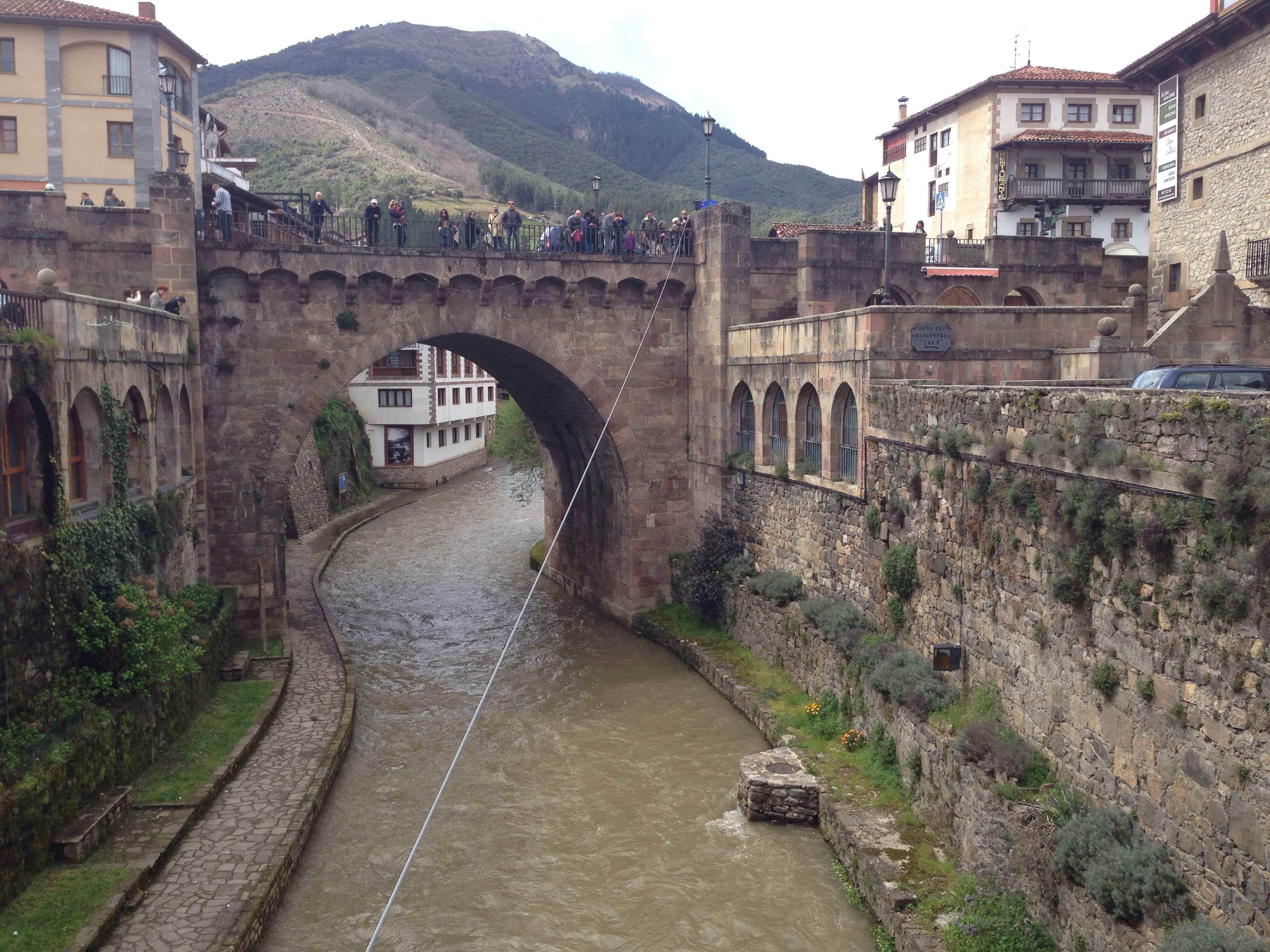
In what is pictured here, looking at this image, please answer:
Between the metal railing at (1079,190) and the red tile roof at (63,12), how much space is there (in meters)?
33.0

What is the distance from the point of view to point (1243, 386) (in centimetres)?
1292

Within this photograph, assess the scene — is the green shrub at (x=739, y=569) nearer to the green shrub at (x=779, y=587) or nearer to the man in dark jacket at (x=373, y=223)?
the green shrub at (x=779, y=587)

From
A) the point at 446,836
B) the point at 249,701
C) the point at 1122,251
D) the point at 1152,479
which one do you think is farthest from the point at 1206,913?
the point at 1122,251

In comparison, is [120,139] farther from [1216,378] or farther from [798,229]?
[1216,378]

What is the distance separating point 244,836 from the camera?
13.0m

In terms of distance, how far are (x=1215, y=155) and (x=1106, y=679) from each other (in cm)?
2201

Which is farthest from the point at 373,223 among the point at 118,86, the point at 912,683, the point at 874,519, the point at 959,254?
the point at 118,86

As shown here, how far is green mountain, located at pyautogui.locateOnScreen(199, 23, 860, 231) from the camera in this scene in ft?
288

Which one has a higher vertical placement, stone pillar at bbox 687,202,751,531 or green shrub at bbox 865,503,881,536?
stone pillar at bbox 687,202,751,531

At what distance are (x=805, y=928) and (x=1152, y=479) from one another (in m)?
6.41

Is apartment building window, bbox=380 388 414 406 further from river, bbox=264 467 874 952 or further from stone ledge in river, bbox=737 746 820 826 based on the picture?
stone ledge in river, bbox=737 746 820 826

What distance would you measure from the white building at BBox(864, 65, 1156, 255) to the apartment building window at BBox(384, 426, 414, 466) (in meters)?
24.8

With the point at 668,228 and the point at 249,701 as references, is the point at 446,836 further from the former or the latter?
the point at 668,228

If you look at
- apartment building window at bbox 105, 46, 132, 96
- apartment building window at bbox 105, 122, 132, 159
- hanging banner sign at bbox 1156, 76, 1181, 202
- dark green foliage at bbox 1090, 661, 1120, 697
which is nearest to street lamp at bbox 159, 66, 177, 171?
apartment building window at bbox 105, 46, 132, 96
